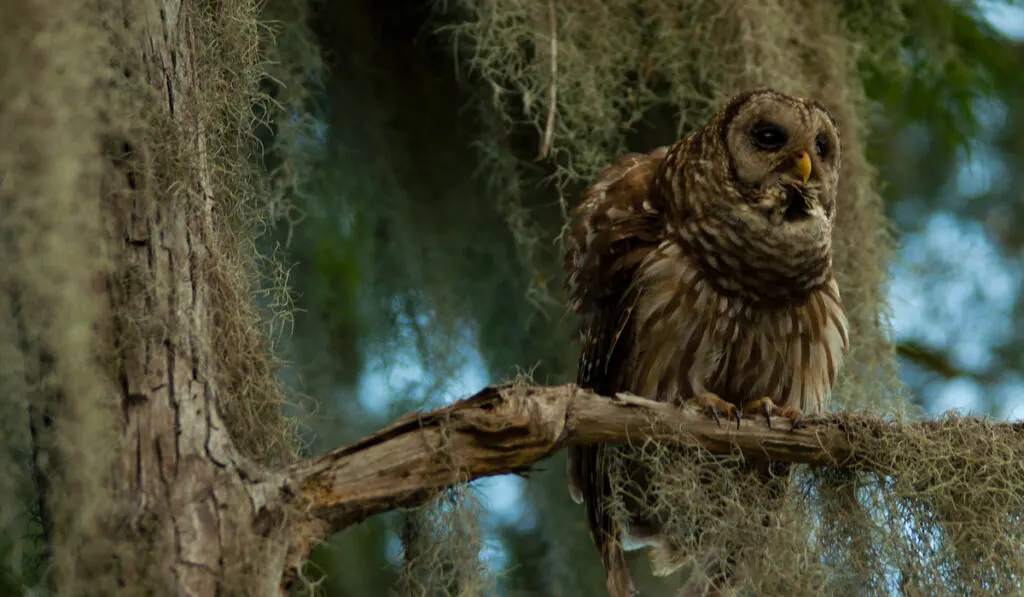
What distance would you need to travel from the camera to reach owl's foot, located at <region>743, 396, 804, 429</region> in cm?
210

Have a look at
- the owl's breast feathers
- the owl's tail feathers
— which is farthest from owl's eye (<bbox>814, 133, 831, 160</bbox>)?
the owl's tail feathers

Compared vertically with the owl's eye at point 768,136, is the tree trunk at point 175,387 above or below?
above

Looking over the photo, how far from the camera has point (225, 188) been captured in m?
1.94

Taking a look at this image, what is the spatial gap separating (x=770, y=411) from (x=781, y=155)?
56 centimetres

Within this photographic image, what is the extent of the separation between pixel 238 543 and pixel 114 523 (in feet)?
0.53

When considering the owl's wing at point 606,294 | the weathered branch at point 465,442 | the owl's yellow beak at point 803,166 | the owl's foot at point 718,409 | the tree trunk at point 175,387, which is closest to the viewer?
the tree trunk at point 175,387

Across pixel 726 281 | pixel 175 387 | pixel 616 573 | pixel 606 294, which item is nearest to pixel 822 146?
pixel 726 281

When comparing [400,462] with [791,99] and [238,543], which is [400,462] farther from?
[791,99]

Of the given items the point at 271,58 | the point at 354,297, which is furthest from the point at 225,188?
the point at 354,297

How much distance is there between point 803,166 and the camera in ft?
7.91

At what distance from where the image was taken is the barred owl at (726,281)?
2424 mm

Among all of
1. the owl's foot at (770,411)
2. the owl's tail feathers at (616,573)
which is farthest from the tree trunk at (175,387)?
the owl's tail feathers at (616,573)

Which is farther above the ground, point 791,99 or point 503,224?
point 791,99

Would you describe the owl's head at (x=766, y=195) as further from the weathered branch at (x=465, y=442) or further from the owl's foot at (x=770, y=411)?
the weathered branch at (x=465, y=442)
